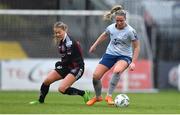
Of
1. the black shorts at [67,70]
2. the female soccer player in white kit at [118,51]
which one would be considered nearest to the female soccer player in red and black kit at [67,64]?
the black shorts at [67,70]

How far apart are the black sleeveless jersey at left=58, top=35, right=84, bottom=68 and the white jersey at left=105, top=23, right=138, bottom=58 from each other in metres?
0.68

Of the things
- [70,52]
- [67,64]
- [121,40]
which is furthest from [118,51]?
[67,64]

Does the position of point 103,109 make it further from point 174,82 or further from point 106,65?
point 174,82

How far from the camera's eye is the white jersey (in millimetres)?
16922

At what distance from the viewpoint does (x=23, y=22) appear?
1167 inches

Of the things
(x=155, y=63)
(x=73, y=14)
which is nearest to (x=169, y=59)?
(x=155, y=63)

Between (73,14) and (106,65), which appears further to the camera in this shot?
(73,14)

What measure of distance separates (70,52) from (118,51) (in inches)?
40.7

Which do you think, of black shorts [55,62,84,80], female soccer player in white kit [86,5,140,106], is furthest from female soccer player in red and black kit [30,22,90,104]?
female soccer player in white kit [86,5,140,106]

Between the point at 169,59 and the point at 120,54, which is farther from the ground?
the point at 120,54

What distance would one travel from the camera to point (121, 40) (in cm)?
1698

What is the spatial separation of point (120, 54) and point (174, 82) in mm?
14351

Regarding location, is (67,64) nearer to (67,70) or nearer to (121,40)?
(67,70)

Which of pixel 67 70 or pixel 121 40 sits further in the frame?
pixel 67 70
